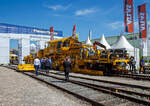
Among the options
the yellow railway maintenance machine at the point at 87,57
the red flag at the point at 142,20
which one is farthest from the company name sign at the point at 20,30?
the red flag at the point at 142,20

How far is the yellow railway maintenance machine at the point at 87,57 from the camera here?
512 inches

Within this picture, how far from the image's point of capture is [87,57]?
15.2 metres

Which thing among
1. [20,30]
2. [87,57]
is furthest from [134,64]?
[20,30]

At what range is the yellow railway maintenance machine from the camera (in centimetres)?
1299

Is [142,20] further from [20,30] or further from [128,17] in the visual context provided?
[20,30]

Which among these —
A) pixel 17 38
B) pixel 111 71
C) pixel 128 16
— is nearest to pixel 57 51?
pixel 111 71

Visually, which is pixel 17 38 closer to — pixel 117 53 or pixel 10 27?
pixel 10 27

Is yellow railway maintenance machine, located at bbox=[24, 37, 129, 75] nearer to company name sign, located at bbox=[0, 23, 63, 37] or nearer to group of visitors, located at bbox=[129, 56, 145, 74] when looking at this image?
group of visitors, located at bbox=[129, 56, 145, 74]

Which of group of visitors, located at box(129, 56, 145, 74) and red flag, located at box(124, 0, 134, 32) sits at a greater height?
red flag, located at box(124, 0, 134, 32)

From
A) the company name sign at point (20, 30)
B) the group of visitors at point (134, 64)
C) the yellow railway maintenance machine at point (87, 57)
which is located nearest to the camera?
the yellow railway maintenance machine at point (87, 57)

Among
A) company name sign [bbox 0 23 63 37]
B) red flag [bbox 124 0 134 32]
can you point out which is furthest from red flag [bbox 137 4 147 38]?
company name sign [bbox 0 23 63 37]

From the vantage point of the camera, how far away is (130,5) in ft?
59.2

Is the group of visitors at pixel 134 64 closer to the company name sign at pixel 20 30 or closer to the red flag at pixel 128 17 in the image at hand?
the red flag at pixel 128 17

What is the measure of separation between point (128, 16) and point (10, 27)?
3422 cm
